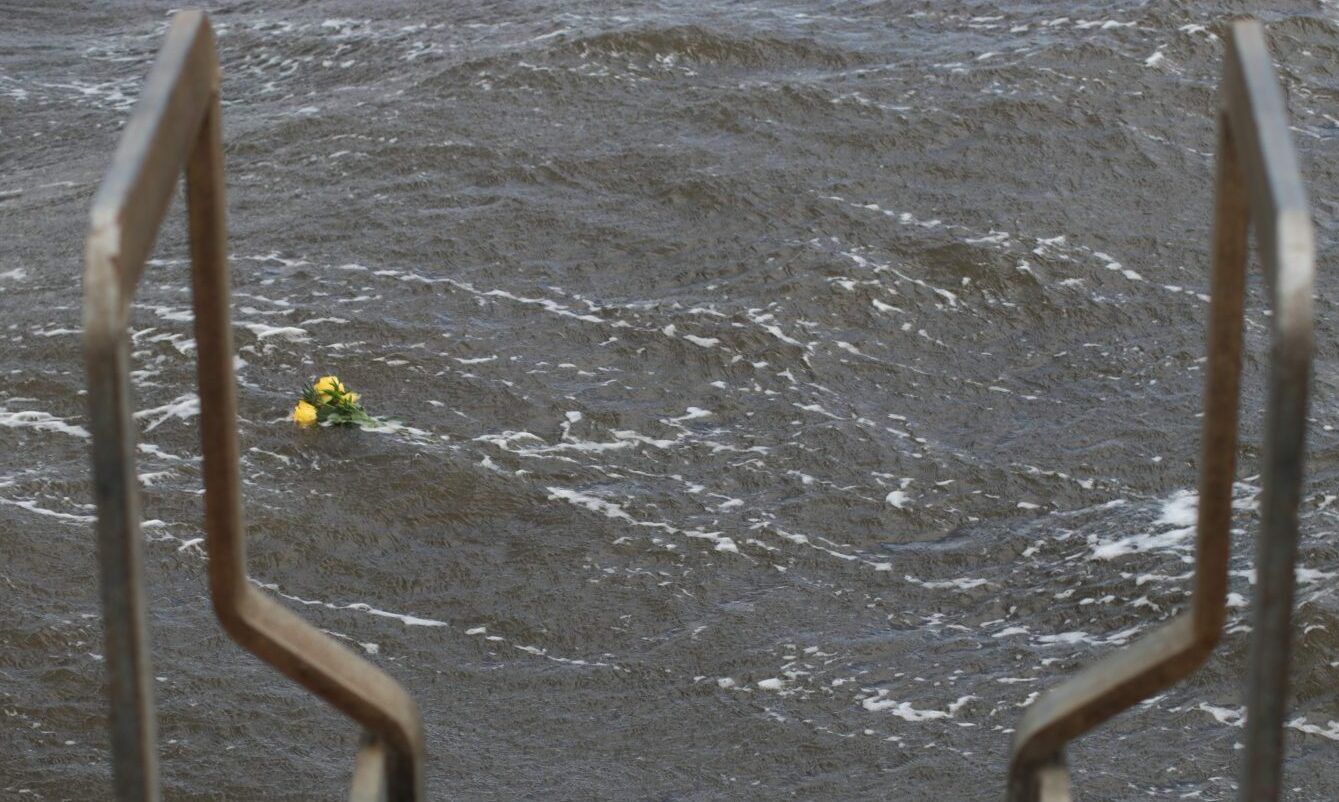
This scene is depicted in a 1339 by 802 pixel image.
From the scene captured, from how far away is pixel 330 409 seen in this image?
5422 mm

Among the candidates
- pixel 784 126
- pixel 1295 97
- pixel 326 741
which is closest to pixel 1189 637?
pixel 326 741

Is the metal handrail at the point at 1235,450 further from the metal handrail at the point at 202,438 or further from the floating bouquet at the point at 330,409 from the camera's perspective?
the floating bouquet at the point at 330,409

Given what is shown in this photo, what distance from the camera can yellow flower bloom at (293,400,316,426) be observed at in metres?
5.36

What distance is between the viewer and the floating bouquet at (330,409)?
5.39m

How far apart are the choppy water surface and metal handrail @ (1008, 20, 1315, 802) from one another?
2.57 meters

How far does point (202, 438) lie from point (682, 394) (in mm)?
4466

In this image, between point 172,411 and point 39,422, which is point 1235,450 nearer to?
point 172,411

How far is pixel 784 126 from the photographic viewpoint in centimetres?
736

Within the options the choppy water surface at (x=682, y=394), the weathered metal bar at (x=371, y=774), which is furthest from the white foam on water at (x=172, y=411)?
the weathered metal bar at (x=371, y=774)

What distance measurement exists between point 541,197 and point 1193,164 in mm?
2699

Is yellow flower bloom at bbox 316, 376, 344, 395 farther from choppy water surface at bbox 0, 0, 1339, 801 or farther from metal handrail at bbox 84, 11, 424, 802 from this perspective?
metal handrail at bbox 84, 11, 424, 802

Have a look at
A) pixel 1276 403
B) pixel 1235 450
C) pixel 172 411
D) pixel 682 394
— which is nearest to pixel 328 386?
pixel 172 411

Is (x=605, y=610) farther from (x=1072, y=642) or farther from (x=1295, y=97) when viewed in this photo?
(x=1295, y=97)

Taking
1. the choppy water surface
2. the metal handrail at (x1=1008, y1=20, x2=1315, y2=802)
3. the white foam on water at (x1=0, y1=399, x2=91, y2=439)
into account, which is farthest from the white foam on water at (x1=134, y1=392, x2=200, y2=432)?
the metal handrail at (x1=1008, y1=20, x2=1315, y2=802)
